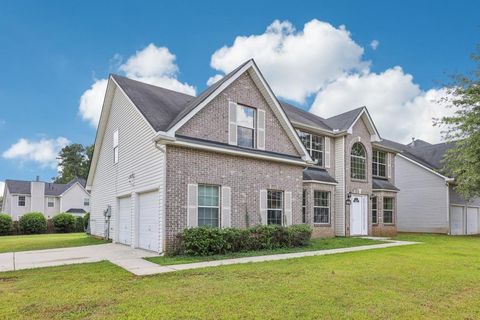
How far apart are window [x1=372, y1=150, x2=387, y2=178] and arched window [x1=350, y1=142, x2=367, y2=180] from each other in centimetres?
214

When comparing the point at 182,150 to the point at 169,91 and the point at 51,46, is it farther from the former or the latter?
the point at 51,46

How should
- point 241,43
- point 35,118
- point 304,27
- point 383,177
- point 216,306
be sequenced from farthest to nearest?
point 383,177 < point 35,118 < point 241,43 < point 304,27 < point 216,306

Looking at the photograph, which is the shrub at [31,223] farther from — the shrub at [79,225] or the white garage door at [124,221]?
the white garage door at [124,221]

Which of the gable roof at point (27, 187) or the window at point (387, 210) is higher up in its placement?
the gable roof at point (27, 187)

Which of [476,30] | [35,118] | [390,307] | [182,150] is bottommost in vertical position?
[390,307]

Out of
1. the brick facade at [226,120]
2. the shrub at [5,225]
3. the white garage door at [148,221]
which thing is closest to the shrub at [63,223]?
the shrub at [5,225]

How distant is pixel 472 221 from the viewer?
2569cm

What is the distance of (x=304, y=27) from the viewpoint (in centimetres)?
1602

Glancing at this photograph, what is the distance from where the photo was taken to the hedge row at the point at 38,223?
28047mm

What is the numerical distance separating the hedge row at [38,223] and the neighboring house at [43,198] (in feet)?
47.0

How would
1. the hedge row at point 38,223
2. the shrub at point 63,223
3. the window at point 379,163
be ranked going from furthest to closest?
the shrub at point 63,223, the hedge row at point 38,223, the window at point 379,163

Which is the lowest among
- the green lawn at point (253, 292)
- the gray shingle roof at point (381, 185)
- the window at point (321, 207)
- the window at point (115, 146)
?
the green lawn at point (253, 292)

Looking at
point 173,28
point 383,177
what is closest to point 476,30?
point 383,177

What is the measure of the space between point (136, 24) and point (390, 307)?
15316 mm
